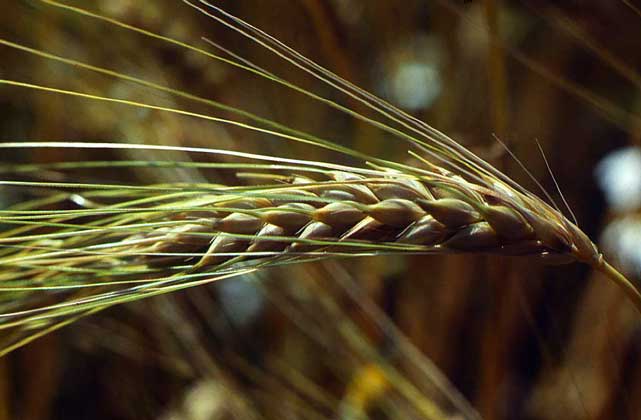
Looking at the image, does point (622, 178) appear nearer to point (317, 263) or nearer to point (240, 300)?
point (317, 263)

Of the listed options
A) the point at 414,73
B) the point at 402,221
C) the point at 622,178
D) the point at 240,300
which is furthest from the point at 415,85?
the point at 402,221

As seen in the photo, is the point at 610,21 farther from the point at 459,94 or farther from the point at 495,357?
the point at 495,357

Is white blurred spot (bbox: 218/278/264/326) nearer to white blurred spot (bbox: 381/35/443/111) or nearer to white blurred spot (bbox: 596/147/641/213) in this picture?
white blurred spot (bbox: 381/35/443/111)

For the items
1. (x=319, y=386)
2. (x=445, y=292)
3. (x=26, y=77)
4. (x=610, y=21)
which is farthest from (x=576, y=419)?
(x=26, y=77)

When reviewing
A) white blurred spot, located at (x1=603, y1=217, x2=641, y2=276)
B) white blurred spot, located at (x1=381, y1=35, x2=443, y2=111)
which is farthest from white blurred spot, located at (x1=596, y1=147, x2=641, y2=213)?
white blurred spot, located at (x1=381, y1=35, x2=443, y2=111)

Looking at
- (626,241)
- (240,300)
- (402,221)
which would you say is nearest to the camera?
(402,221)

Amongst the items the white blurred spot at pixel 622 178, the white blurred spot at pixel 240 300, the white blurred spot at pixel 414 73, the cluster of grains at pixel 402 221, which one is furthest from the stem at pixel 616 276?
the white blurred spot at pixel 240 300

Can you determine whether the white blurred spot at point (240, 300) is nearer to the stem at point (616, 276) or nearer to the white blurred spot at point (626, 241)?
the white blurred spot at point (626, 241)
